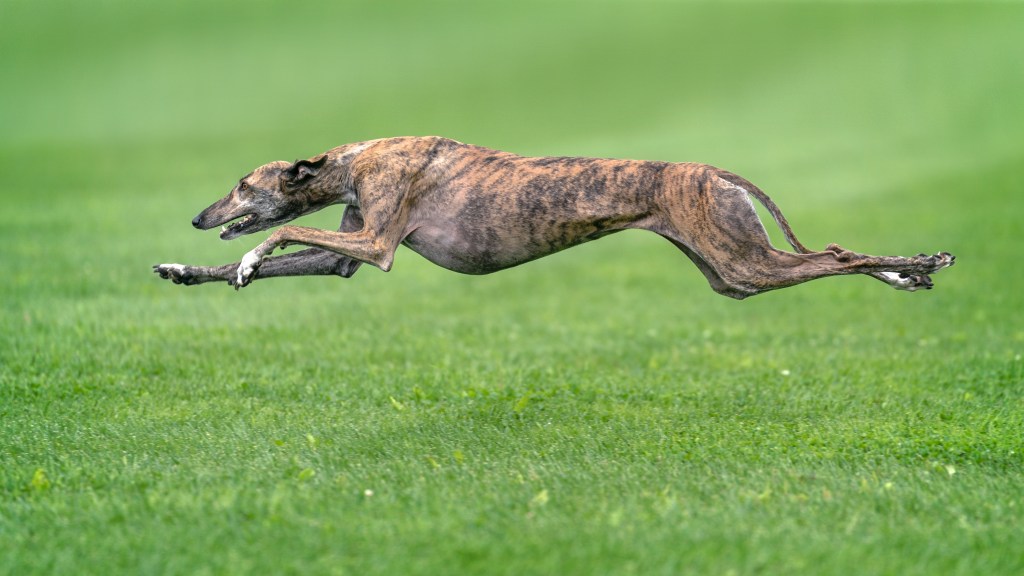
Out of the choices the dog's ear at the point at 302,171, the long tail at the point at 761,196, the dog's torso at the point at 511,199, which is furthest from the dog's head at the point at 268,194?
the long tail at the point at 761,196

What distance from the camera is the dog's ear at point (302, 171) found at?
26.9ft

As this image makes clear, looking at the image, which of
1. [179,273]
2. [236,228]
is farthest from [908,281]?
[179,273]

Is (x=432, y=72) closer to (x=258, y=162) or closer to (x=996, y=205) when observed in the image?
(x=258, y=162)

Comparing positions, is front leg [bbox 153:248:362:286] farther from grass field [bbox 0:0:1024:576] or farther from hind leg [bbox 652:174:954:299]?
hind leg [bbox 652:174:954:299]

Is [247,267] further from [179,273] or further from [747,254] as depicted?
[747,254]

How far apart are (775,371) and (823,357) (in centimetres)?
99

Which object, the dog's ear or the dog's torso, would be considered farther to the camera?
the dog's ear

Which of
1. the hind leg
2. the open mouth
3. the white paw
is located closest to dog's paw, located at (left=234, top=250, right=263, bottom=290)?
the open mouth

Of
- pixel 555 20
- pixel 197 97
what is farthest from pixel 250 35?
pixel 555 20

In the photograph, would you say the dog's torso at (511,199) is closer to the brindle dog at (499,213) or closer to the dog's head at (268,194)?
the brindle dog at (499,213)

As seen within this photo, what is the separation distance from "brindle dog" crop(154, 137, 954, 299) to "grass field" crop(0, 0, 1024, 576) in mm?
1258

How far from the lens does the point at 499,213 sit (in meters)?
8.11

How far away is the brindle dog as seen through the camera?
7.77m

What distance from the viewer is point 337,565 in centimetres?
600
